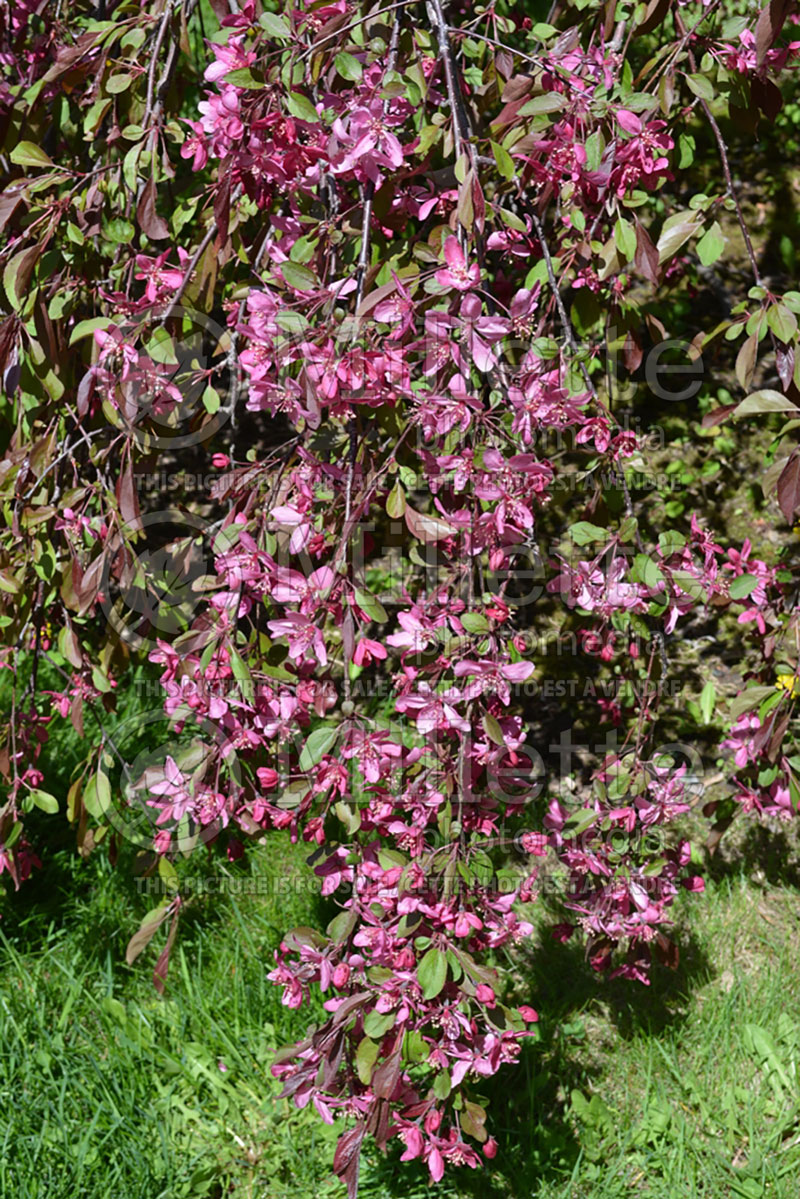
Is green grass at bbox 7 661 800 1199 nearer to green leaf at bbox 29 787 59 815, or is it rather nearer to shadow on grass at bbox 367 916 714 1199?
shadow on grass at bbox 367 916 714 1199

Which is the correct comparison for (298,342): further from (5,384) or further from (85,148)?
(85,148)

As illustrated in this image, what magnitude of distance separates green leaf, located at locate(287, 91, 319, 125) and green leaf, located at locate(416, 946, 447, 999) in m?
1.05

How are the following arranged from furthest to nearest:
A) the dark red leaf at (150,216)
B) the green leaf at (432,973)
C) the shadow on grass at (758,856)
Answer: the shadow on grass at (758,856)
the dark red leaf at (150,216)
the green leaf at (432,973)

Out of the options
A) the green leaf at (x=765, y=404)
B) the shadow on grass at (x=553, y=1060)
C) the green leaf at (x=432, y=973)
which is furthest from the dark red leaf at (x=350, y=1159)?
the green leaf at (x=765, y=404)

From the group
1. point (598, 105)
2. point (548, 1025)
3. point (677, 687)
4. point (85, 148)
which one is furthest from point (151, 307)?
point (677, 687)

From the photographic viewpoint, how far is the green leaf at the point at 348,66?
1295 millimetres

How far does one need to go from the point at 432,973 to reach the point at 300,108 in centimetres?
108

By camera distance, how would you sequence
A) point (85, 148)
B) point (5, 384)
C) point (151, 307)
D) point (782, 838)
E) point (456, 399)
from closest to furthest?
1. point (456, 399)
2. point (151, 307)
3. point (5, 384)
4. point (85, 148)
5. point (782, 838)

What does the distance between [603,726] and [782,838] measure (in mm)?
510

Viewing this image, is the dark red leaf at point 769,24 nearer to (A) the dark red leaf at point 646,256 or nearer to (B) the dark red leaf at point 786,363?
(A) the dark red leaf at point 646,256

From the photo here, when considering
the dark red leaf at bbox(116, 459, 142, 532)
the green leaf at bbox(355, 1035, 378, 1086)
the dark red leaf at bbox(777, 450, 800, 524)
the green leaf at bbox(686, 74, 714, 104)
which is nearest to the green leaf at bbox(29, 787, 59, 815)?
the dark red leaf at bbox(116, 459, 142, 532)

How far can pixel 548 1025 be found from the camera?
2.11m

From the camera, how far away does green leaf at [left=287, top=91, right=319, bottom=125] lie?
129 centimetres

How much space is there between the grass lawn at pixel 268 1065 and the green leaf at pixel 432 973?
758mm
